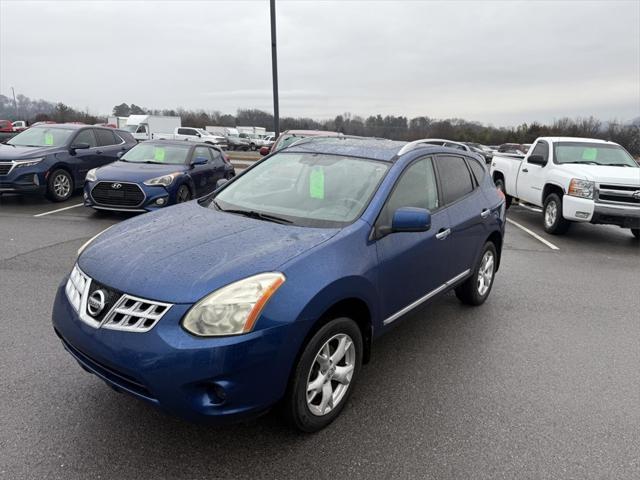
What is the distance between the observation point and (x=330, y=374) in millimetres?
2793

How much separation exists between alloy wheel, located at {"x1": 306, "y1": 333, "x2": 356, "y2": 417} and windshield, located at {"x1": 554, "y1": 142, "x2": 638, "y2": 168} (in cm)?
834

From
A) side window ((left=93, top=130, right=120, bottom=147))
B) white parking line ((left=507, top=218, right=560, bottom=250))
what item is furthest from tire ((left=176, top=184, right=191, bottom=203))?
white parking line ((left=507, top=218, right=560, bottom=250))

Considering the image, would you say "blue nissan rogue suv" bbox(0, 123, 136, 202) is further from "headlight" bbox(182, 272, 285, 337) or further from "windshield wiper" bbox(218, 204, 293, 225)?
"headlight" bbox(182, 272, 285, 337)

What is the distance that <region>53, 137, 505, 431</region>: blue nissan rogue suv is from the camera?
227 cm

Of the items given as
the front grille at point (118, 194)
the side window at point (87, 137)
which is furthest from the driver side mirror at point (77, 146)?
the front grille at point (118, 194)

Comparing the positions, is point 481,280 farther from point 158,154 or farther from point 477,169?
point 158,154

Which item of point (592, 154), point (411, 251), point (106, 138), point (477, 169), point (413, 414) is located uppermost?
point (106, 138)

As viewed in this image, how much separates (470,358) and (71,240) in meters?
6.07

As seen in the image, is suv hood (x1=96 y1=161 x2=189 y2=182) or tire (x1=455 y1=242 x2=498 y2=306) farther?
suv hood (x1=96 y1=161 x2=189 y2=182)

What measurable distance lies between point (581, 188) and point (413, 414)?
6.96 m

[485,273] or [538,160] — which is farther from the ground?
[538,160]

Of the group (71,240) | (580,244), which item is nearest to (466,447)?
(71,240)

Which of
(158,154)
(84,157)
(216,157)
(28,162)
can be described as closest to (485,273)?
(158,154)

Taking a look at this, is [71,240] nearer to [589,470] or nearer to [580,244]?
[589,470]
